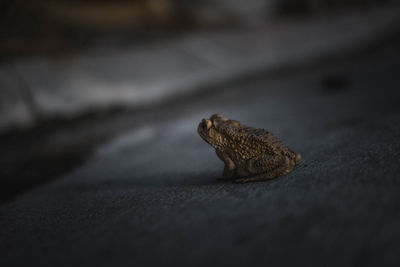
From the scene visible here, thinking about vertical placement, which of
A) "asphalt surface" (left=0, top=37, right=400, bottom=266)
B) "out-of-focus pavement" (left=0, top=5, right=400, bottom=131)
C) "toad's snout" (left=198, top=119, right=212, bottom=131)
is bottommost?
"asphalt surface" (left=0, top=37, right=400, bottom=266)

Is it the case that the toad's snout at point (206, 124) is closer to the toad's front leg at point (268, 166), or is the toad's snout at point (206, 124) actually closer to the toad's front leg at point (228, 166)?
the toad's front leg at point (228, 166)

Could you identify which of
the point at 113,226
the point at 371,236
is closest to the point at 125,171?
the point at 113,226

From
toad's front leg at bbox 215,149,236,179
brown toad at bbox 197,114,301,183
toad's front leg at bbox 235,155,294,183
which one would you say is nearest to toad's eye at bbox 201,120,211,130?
brown toad at bbox 197,114,301,183

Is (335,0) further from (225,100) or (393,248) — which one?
(393,248)

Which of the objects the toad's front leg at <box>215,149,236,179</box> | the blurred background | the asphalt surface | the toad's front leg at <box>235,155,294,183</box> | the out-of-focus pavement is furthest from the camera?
the out-of-focus pavement

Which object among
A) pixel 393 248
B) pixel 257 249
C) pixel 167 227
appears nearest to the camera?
pixel 393 248

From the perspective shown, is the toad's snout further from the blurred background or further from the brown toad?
the blurred background

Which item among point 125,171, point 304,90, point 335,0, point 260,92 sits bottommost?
point 125,171

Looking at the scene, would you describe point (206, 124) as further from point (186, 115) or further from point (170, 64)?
point (170, 64)
